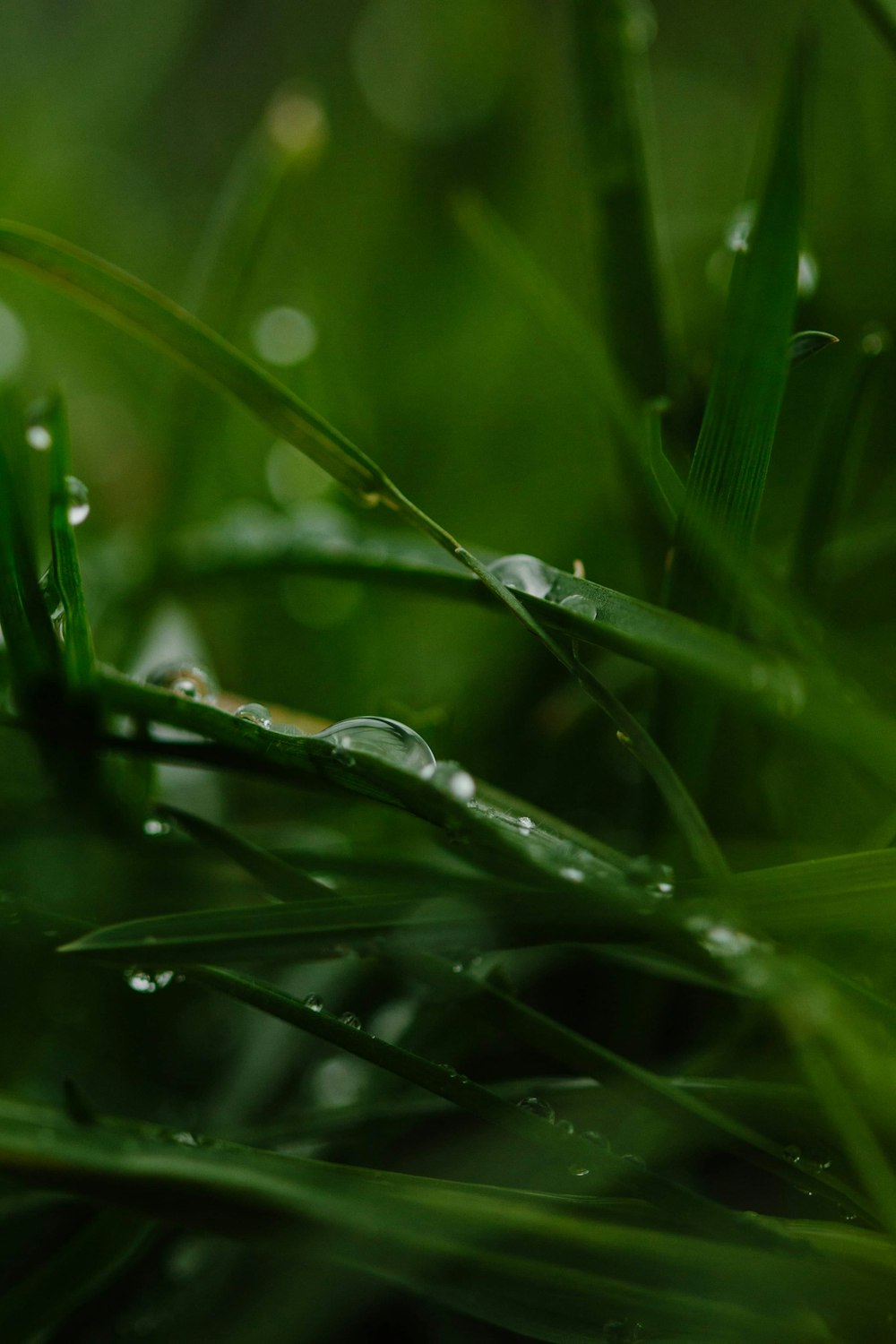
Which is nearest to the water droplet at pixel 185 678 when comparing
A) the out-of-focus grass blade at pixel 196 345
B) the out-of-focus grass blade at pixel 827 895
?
the out-of-focus grass blade at pixel 196 345

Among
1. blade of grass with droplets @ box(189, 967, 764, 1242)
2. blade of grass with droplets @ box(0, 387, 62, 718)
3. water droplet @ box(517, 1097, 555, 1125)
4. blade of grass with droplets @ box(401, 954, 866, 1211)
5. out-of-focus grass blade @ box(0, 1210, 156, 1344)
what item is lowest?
out-of-focus grass blade @ box(0, 1210, 156, 1344)

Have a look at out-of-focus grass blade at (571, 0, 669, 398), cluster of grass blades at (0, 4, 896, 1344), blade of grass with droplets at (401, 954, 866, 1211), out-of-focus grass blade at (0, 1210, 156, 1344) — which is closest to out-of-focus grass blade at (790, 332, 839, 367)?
cluster of grass blades at (0, 4, 896, 1344)

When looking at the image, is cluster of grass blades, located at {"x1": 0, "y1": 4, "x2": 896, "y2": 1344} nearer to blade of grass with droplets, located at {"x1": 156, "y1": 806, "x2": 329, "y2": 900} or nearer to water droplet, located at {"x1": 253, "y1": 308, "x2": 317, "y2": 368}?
blade of grass with droplets, located at {"x1": 156, "y1": 806, "x2": 329, "y2": 900}

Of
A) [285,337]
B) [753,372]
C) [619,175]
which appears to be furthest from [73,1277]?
[285,337]

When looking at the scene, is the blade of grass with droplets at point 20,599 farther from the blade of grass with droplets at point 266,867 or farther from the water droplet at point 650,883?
the water droplet at point 650,883

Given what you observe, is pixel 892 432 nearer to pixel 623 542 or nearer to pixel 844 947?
pixel 623 542

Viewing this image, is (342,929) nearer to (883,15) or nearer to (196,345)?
(196,345)

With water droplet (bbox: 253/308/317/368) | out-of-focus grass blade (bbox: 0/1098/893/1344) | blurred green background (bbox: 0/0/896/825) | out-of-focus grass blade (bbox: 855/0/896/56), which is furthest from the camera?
water droplet (bbox: 253/308/317/368)
